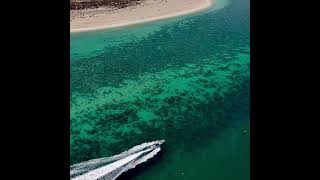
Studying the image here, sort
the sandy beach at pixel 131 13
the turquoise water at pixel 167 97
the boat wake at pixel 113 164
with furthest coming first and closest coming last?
the sandy beach at pixel 131 13
the turquoise water at pixel 167 97
the boat wake at pixel 113 164

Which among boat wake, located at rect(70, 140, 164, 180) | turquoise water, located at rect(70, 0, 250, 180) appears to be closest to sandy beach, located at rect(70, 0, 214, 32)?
turquoise water, located at rect(70, 0, 250, 180)

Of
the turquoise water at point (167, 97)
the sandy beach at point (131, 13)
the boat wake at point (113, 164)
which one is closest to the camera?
the boat wake at point (113, 164)

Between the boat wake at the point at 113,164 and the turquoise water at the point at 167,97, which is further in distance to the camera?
the turquoise water at the point at 167,97

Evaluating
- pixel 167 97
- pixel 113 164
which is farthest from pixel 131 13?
pixel 113 164

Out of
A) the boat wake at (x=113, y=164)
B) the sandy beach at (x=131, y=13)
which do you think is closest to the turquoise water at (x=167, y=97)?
the boat wake at (x=113, y=164)

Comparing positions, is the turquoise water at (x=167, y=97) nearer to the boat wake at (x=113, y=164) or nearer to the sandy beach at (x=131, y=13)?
the boat wake at (x=113, y=164)

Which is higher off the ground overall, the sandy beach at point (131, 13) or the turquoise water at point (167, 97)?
the sandy beach at point (131, 13)

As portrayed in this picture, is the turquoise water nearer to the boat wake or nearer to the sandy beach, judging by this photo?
the boat wake
